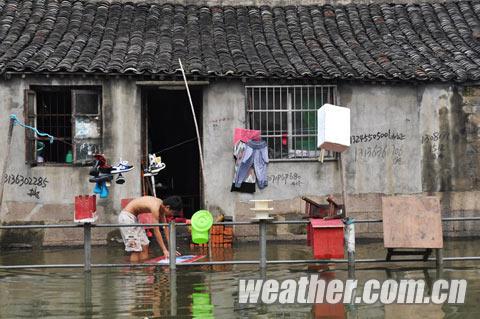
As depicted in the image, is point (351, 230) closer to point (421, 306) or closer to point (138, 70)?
point (421, 306)

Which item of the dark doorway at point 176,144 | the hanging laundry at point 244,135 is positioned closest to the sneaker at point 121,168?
the hanging laundry at point 244,135

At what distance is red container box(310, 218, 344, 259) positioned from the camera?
14.0 m

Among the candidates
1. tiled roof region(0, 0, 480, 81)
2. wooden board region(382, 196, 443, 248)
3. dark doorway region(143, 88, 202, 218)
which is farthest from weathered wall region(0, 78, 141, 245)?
wooden board region(382, 196, 443, 248)

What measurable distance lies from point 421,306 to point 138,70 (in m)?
9.09

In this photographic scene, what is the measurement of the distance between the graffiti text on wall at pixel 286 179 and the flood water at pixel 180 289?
209 cm

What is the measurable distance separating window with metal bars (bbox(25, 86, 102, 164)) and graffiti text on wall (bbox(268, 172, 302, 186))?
3850 millimetres

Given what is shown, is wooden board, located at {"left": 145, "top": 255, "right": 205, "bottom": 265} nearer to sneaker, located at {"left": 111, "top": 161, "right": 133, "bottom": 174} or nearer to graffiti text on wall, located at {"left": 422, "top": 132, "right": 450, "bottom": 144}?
sneaker, located at {"left": 111, "top": 161, "right": 133, "bottom": 174}

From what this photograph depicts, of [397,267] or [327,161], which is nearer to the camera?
[397,267]

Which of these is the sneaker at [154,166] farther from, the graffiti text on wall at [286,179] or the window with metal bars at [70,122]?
the graffiti text on wall at [286,179]

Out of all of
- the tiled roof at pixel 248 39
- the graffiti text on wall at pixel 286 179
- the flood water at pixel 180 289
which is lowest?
the flood water at pixel 180 289

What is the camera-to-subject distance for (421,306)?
37.4 ft

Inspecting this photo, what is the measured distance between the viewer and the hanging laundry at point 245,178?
1897 cm

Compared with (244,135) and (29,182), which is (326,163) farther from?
(29,182)

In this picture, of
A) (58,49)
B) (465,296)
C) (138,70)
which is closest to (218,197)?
(138,70)
